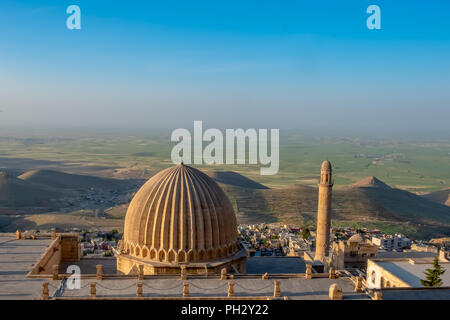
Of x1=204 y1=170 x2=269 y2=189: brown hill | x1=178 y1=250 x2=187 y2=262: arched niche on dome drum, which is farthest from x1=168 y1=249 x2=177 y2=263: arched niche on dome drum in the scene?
x1=204 y1=170 x2=269 y2=189: brown hill

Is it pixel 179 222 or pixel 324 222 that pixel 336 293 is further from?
pixel 324 222

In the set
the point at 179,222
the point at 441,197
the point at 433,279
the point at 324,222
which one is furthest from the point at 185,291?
the point at 441,197

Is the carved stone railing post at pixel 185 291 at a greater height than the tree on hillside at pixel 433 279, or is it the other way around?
the carved stone railing post at pixel 185 291

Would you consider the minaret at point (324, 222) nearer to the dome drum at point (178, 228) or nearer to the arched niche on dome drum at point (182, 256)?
the dome drum at point (178, 228)

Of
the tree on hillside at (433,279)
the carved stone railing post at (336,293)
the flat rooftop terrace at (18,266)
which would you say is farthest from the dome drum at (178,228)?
the tree on hillside at (433,279)

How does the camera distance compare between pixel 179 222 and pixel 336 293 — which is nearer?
pixel 336 293
